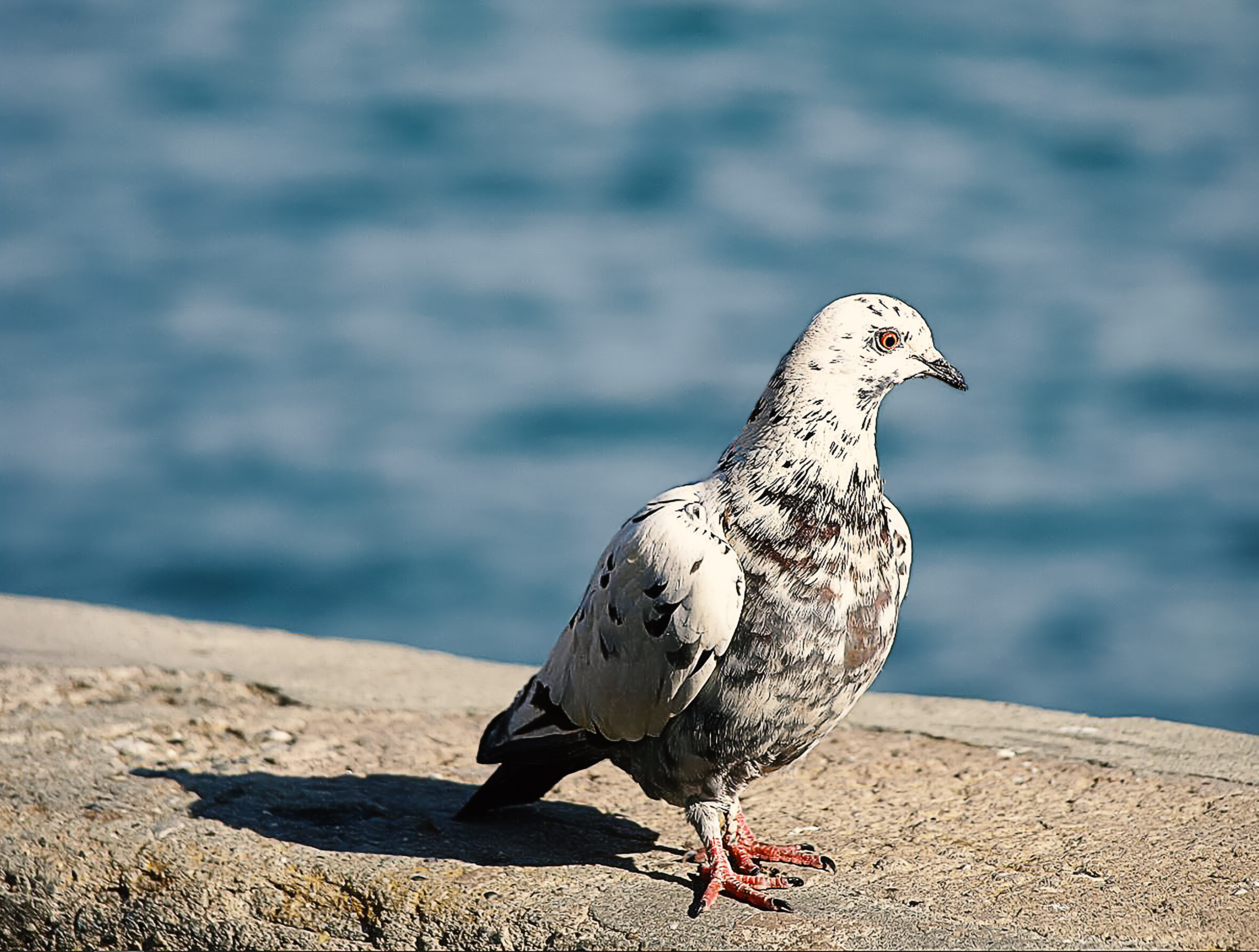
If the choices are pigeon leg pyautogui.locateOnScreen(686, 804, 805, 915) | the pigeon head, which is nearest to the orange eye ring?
the pigeon head

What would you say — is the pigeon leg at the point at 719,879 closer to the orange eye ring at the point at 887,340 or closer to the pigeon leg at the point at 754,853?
the pigeon leg at the point at 754,853

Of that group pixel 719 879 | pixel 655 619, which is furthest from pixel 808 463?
pixel 719 879

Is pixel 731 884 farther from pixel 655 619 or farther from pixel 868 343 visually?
pixel 868 343

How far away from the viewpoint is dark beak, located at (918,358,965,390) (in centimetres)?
347

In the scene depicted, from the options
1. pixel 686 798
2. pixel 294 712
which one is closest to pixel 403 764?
pixel 294 712

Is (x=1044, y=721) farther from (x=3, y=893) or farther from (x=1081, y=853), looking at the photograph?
(x=3, y=893)

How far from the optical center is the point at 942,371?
351cm

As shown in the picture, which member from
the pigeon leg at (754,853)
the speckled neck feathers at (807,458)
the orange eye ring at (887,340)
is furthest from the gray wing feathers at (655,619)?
the orange eye ring at (887,340)

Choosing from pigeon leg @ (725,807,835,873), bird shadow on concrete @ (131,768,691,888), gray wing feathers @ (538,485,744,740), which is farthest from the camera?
bird shadow on concrete @ (131,768,691,888)

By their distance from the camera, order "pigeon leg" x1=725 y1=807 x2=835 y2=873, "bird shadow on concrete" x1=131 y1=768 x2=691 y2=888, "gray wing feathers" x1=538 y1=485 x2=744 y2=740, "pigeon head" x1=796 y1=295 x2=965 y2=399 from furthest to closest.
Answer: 1. "bird shadow on concrete" x1=131 y1=768 x2=691 y2=888
2. "pigeon leg" x1=725 y1=807 x2=835 y2=873
3. "pigeon head" x1=796 y1=295 x2=965 y2=399
4. "gray wing feathers" x1=538 y1=485 x2=744 y2=740

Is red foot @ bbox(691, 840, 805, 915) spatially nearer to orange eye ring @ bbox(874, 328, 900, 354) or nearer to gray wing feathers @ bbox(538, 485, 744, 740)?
gray wing feathers @ bbox(538, 485, 744, 740)

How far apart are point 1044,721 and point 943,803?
81cm

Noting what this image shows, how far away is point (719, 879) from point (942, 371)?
1197mm

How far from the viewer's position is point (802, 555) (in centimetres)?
331
